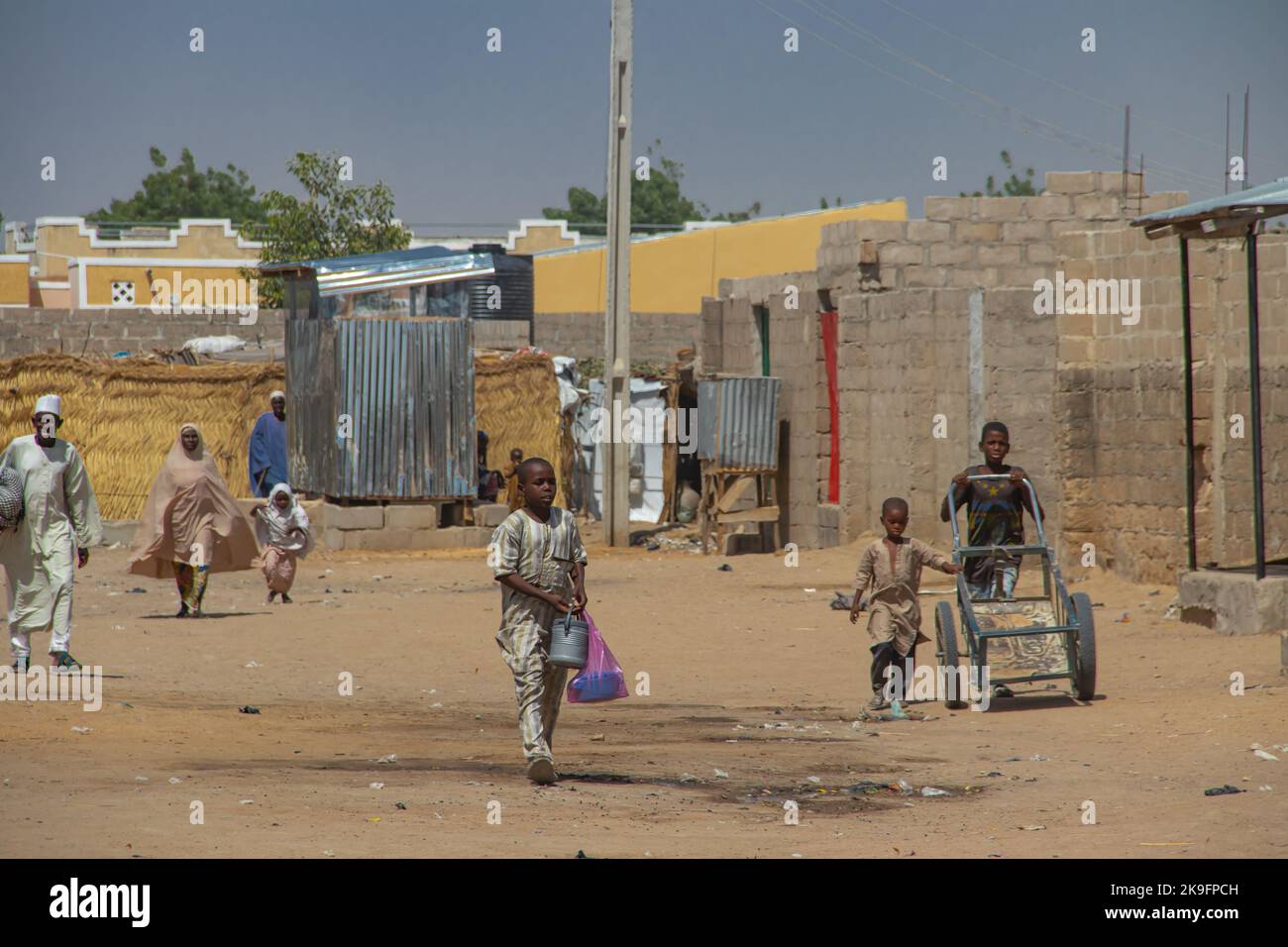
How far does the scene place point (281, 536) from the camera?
15281mm

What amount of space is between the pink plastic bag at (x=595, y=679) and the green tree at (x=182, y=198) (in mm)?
80515

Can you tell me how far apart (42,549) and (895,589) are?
5263mm

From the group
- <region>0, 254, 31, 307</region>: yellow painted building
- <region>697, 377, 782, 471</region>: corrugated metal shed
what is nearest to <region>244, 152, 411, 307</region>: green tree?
<region>0, 254, 31, 307</region>: yellow painted building

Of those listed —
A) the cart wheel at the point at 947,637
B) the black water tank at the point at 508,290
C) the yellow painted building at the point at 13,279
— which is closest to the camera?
the cart wheel at the point at 947,637

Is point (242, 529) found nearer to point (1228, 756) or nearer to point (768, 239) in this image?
point (1228, 756)

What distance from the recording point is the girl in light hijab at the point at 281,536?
1520 centimetres

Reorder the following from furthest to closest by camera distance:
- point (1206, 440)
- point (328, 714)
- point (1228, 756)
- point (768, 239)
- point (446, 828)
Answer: point (768, 239)
point (1206, 440)
point (328, 714)
point (1228, 756)
point (446, 828)

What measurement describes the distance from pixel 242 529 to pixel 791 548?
6521mm

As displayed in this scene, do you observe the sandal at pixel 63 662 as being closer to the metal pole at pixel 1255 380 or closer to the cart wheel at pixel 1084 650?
the cart wheel at pixel 1084 650

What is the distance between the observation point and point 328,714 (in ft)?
32.9

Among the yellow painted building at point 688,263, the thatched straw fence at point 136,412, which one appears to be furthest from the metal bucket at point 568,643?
the yellow painted building at point 688,263

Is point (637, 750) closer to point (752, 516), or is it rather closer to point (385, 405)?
point (752, 516)

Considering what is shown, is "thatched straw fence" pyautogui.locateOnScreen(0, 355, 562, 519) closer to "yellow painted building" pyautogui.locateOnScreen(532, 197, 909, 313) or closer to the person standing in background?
the person standing in background
